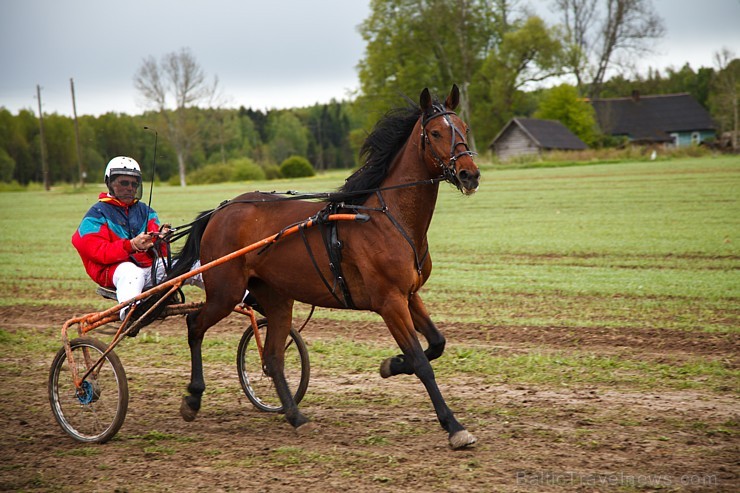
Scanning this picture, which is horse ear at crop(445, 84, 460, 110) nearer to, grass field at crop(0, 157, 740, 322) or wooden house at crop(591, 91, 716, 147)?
grass field at crop(0, 157, 740, 322)

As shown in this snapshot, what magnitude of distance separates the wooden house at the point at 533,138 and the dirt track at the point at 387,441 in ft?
174

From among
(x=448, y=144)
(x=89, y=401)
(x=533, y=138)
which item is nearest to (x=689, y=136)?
(x=533, y=138)

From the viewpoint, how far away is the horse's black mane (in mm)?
6215

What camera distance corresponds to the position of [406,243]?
585 centimetres

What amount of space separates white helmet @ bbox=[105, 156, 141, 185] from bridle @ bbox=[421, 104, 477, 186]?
2.49m

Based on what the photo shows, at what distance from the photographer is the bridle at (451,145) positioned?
5.59 metres

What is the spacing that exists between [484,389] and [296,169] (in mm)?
63613

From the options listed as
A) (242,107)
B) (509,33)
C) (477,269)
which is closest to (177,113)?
(509,33)

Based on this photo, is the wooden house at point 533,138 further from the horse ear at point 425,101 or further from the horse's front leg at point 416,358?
the horse's front leg at point 416,358

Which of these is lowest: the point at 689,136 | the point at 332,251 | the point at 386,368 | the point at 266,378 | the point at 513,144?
the point at 266,378

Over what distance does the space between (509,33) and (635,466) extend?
57494 mm

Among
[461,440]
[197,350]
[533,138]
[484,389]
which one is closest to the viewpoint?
[461,440]

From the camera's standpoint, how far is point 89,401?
6.29 m

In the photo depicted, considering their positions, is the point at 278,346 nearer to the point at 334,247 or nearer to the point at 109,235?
the point at 334,247
